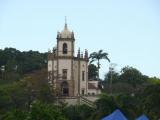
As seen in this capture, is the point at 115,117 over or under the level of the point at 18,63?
under

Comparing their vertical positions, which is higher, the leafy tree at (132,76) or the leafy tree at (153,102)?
the leafy tree at (132,76)

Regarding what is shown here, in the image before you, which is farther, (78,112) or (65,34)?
(65,34)

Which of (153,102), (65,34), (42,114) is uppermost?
(65,34)

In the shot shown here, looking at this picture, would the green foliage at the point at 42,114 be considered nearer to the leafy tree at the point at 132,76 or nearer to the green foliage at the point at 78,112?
the green foliage at the point at 78,112

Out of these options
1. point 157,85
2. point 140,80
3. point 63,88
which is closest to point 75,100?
point 63,88

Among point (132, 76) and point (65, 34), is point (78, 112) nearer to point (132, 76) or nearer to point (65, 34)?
point (65, 34)

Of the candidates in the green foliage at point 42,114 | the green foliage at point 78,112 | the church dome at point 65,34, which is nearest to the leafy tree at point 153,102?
the green foliage at point 78,112

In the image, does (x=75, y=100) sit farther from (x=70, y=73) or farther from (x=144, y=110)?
(x=144, y=110)

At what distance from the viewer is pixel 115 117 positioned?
36844 millimetres

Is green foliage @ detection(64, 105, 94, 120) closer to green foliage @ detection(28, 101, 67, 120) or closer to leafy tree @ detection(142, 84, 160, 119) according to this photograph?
leafy tree @ detection(142, 84, 160, 119)

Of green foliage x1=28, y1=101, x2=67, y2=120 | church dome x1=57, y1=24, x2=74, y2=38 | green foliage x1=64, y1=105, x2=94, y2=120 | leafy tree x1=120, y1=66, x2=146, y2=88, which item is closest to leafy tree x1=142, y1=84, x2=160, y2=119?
green foliage x1=64, y1=105, x2=94, y2=120

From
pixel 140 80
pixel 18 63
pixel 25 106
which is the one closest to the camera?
pixel 25 106

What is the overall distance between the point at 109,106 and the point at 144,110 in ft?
8.90

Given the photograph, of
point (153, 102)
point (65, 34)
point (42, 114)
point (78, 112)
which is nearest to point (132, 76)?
point (65, 34)
